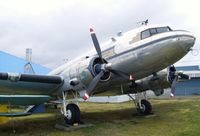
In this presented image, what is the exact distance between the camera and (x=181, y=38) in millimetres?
12992

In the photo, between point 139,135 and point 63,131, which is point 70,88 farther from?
point 139,135

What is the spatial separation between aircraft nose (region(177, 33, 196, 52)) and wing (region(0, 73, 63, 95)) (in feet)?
19.7

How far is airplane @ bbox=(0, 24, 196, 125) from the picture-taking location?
43.5ft

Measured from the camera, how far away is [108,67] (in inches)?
535

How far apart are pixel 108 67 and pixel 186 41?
3.67m

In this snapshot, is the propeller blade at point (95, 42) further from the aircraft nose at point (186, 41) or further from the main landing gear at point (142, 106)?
the main landing gear at point (142, 106)

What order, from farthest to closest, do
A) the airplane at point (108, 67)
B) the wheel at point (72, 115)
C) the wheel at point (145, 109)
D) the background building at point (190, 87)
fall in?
the background building at point (190, 87) → the wheel at point (145, 109) → the wheel at point (72, 115) → the airplane at point (108, 67)

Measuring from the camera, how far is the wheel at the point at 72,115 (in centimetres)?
1448

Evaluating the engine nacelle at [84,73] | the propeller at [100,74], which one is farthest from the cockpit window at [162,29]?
the engine nacelle at [84,73]

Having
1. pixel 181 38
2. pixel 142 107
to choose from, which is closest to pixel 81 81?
pixel 181 38

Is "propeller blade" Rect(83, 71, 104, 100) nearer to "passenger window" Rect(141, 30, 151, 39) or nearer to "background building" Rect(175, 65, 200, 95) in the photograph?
"passenger window" Rect(141, 30, 151, 39)

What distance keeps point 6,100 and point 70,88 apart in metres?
3.31

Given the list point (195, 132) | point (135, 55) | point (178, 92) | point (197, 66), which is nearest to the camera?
point (195, 132)

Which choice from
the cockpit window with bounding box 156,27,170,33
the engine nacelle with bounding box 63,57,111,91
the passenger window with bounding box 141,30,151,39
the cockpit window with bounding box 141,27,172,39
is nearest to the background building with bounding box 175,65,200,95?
the cockpit window with bounding box 156,27,170,33
